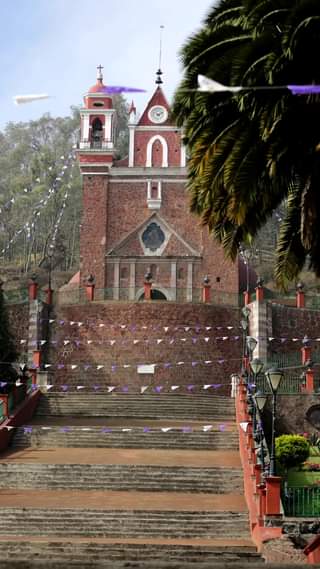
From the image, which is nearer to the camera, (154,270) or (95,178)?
(154,270)

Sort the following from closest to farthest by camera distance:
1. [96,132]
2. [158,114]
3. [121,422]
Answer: [121,422]
[96,132]
[158,114]

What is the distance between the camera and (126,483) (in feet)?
75.8

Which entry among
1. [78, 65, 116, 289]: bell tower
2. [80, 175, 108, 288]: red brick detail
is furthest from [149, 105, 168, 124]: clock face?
[80, 175, 108, 288]: red brick detail

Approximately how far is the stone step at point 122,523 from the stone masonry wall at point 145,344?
16.1m

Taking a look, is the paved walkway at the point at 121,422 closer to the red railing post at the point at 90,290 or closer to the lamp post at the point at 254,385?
the lamp post at the point at 254,385

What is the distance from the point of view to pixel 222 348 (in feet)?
123

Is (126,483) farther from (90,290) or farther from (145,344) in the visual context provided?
(90,290)

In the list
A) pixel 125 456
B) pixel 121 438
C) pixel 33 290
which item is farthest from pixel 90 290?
pixel 125 456

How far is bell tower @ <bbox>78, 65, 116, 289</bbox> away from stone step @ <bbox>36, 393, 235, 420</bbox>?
37.3 ft

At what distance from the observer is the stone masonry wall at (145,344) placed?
36844 millimetres

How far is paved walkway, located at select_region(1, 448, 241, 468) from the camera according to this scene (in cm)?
→ 2444

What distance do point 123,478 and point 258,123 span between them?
42.8ft

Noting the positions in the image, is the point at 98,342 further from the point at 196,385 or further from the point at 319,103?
the point at 319,103

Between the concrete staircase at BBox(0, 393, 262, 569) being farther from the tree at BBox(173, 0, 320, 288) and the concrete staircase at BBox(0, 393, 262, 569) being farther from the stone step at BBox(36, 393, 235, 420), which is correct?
the tree at BBox(173, 0, 320, 288)
